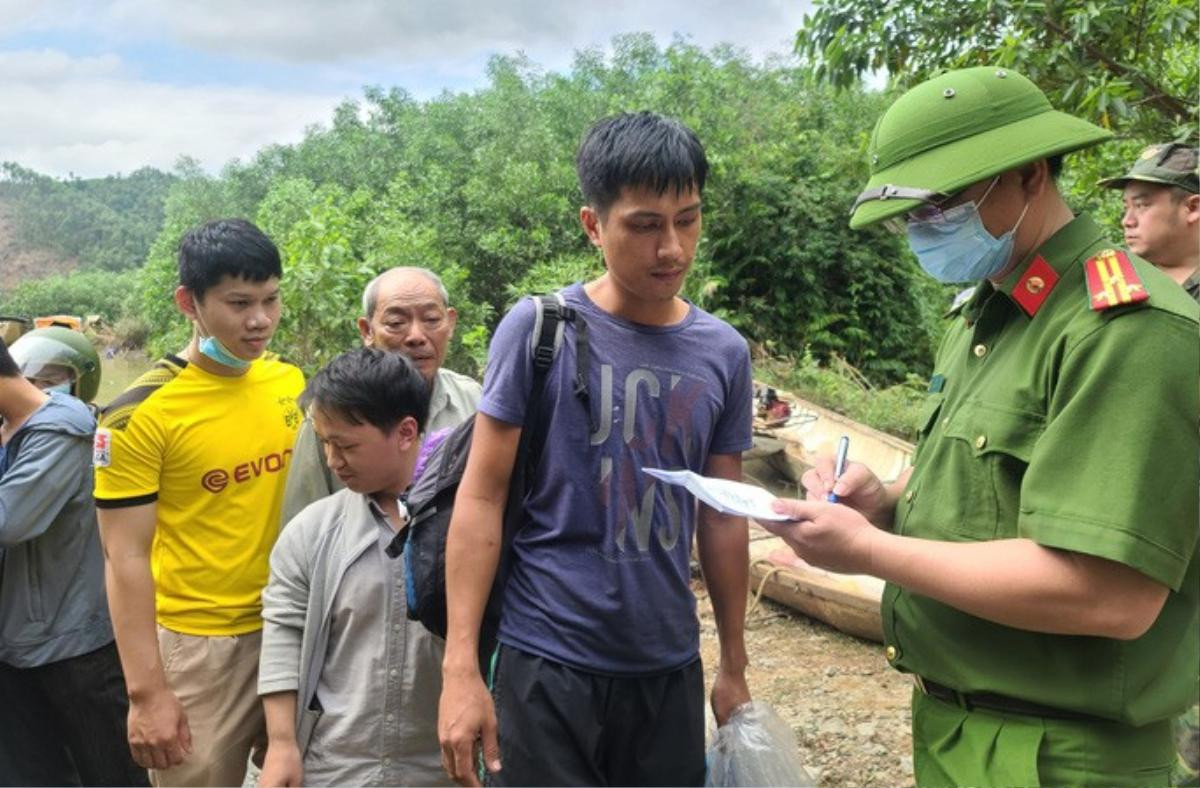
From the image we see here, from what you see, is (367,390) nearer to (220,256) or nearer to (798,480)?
(220,256)

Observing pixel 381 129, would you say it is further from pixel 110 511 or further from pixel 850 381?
pixel 110 511

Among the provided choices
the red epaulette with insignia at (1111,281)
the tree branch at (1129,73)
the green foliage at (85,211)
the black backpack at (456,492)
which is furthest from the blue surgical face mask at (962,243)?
the green foliage at (85,211)

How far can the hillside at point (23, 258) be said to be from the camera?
23078 millimetres

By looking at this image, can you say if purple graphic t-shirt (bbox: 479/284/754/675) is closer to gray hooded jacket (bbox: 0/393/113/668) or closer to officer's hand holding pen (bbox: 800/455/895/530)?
officer's hand holding pen (bbox: 800/455/895/530)

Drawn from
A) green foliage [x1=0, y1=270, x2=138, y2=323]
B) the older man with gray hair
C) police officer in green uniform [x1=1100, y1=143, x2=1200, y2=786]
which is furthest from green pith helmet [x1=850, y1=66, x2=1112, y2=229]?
green foliage [x1=0, y1=270, x2=138, y2=323]

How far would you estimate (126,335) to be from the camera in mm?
18266

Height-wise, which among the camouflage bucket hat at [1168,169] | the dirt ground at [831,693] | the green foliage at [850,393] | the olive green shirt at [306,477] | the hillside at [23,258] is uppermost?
the camouflage bucket hat at [1168,169]

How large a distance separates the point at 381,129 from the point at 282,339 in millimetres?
14114

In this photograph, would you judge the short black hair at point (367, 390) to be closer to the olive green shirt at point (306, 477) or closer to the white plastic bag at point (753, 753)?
the olive green shirt at point (306, 477)

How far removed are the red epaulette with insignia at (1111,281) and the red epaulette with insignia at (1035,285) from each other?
2.1 inches

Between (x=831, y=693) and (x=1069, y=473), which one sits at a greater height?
(x=1069, y=473)

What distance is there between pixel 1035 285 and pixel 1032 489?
33 cm

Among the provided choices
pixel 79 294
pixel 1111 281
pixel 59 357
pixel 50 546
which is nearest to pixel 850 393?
pixel 59 357

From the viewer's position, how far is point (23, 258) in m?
23.8
